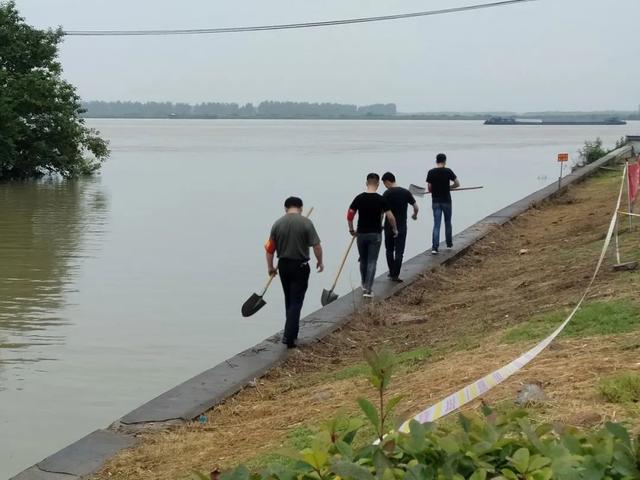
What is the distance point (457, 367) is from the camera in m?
6.91

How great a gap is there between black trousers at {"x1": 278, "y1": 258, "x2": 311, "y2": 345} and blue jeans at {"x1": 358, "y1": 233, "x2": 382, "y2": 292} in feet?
7.33

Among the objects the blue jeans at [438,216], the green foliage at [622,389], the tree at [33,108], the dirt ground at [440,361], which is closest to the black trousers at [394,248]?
the dirt ground at [440,361]

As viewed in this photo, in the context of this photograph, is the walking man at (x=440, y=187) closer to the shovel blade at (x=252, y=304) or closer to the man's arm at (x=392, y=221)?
the man's arm at (x=392, y=221)

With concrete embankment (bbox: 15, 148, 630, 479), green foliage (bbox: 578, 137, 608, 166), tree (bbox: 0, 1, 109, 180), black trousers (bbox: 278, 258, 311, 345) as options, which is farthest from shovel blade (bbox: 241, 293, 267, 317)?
green foliage (bbox: 578, 137, 608, 166)

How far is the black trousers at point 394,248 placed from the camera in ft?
42.0

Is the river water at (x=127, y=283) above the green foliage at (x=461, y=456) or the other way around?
the other way around

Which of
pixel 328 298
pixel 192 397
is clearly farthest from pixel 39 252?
pixel 192 397

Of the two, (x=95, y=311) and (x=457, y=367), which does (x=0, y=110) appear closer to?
(x=95, y=311)

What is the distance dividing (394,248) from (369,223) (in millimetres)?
1632

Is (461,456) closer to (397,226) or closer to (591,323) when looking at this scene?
(591,323)

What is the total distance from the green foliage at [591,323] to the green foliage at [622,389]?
1773 millimetres

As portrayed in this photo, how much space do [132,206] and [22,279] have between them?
14193mm

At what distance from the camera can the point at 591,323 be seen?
7.43m

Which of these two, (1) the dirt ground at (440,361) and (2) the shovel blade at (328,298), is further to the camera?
(2) the shovel blade at (328,298)
